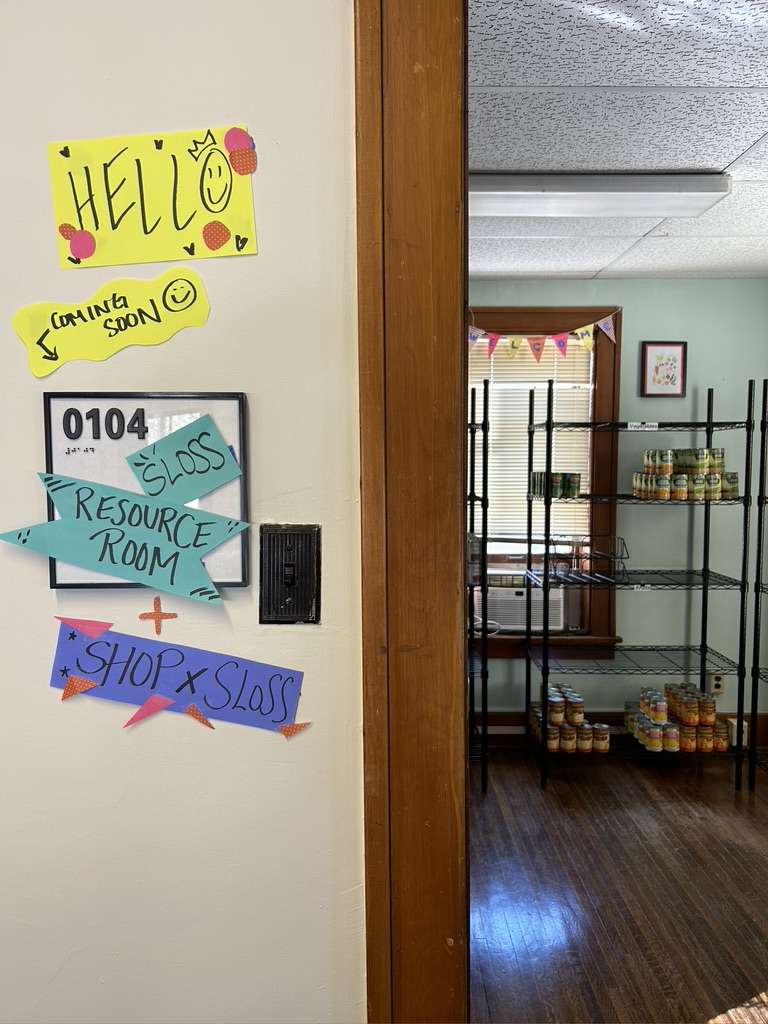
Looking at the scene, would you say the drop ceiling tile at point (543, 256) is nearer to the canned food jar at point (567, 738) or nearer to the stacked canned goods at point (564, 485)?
the stacked canned goods at point (564, 485)

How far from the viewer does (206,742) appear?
820mm

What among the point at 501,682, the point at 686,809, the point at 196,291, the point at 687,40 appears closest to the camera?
the point at 196,291

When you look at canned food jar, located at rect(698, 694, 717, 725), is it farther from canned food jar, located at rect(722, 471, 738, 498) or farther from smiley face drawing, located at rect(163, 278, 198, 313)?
smiley face drawing, located at rect(163, 278, 198, 313)

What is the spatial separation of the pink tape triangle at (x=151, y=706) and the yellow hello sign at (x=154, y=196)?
0.48 meters

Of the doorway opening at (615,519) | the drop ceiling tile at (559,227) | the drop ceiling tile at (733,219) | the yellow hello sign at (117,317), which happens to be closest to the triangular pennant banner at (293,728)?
the yellow hello sign at (117,317)

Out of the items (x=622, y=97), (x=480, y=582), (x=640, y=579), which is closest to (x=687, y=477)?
(x=640, y=579)

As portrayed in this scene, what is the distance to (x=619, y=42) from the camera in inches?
61.9

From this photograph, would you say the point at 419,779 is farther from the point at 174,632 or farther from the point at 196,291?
the point at 196,291

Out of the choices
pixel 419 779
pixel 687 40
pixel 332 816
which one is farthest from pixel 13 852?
pixel 687 40

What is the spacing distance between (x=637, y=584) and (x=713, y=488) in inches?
23.2

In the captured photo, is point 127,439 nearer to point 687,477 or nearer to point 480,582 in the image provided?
point 480,582

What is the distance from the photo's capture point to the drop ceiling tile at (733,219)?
101 inches

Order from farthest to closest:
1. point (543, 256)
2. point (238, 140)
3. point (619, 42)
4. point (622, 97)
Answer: point (543, 256)
point (622, 97)
point (619, 42)
point (238, 140)

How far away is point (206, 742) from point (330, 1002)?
1.10ft
